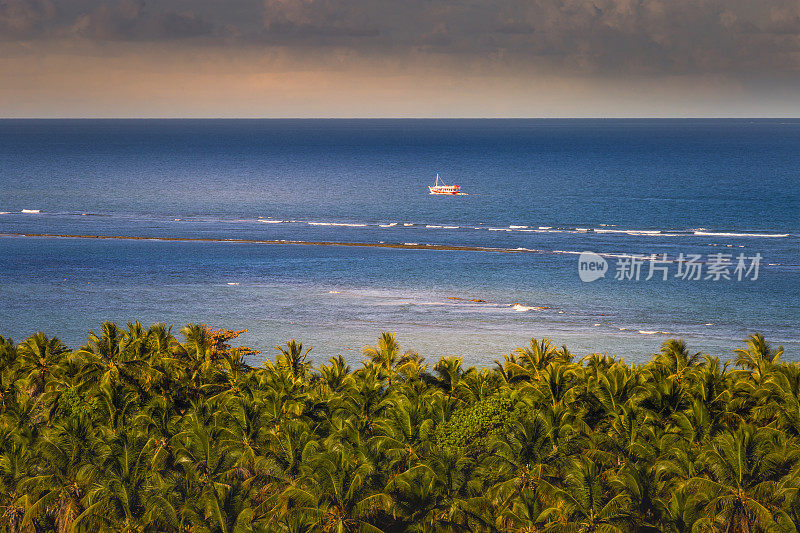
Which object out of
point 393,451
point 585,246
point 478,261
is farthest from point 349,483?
point 585,246

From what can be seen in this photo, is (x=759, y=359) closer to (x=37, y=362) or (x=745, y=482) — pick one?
(x=745, y=482)

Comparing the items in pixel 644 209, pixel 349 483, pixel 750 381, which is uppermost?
pixel 644 209

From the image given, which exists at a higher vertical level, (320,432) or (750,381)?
(750,381)

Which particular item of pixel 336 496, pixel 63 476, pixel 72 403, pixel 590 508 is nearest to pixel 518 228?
pixel 72 403

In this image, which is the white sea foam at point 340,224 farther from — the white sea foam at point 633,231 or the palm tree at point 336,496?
the palm tree at point 336,496

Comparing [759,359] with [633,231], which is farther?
[633,231]

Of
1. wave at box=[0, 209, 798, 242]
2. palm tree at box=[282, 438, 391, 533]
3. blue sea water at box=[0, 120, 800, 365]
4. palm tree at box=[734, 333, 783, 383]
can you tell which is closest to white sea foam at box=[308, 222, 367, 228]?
wave at box=[0, 209, 798, 242]

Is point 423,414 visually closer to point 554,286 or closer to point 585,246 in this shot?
point 554,286

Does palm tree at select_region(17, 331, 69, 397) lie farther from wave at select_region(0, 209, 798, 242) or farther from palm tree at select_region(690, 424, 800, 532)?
wave at select_region(0, 209, 798, 242)
